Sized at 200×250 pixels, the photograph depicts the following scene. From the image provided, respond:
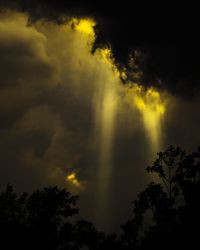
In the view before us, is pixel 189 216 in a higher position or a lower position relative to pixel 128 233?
lower

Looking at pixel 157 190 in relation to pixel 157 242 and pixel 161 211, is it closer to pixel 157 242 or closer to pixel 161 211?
pixel 161 211

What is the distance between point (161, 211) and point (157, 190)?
2.97 m

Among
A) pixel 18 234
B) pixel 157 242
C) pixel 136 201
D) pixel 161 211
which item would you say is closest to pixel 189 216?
pixel 157 242

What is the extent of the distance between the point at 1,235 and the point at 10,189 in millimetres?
13817

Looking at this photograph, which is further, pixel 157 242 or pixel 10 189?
pixel 10 189

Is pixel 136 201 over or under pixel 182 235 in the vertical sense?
over

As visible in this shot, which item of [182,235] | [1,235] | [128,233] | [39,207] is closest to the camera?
[182,235]

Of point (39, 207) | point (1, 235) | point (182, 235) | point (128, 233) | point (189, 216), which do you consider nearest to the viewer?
point (182, 235)

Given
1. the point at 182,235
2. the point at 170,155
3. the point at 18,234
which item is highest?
the point at 170,155

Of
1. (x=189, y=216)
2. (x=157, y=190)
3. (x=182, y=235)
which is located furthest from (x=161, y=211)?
(x=182, y=235)

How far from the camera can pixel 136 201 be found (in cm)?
7962

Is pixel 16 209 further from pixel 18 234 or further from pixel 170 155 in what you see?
pixel 170 155

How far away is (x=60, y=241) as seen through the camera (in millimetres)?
84938

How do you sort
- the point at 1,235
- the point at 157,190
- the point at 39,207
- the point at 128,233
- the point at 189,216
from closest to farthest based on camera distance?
the point at 189,216 → the point at 1,235 → the point at 157,190 → the point at 39,207 → the point at 128,233
